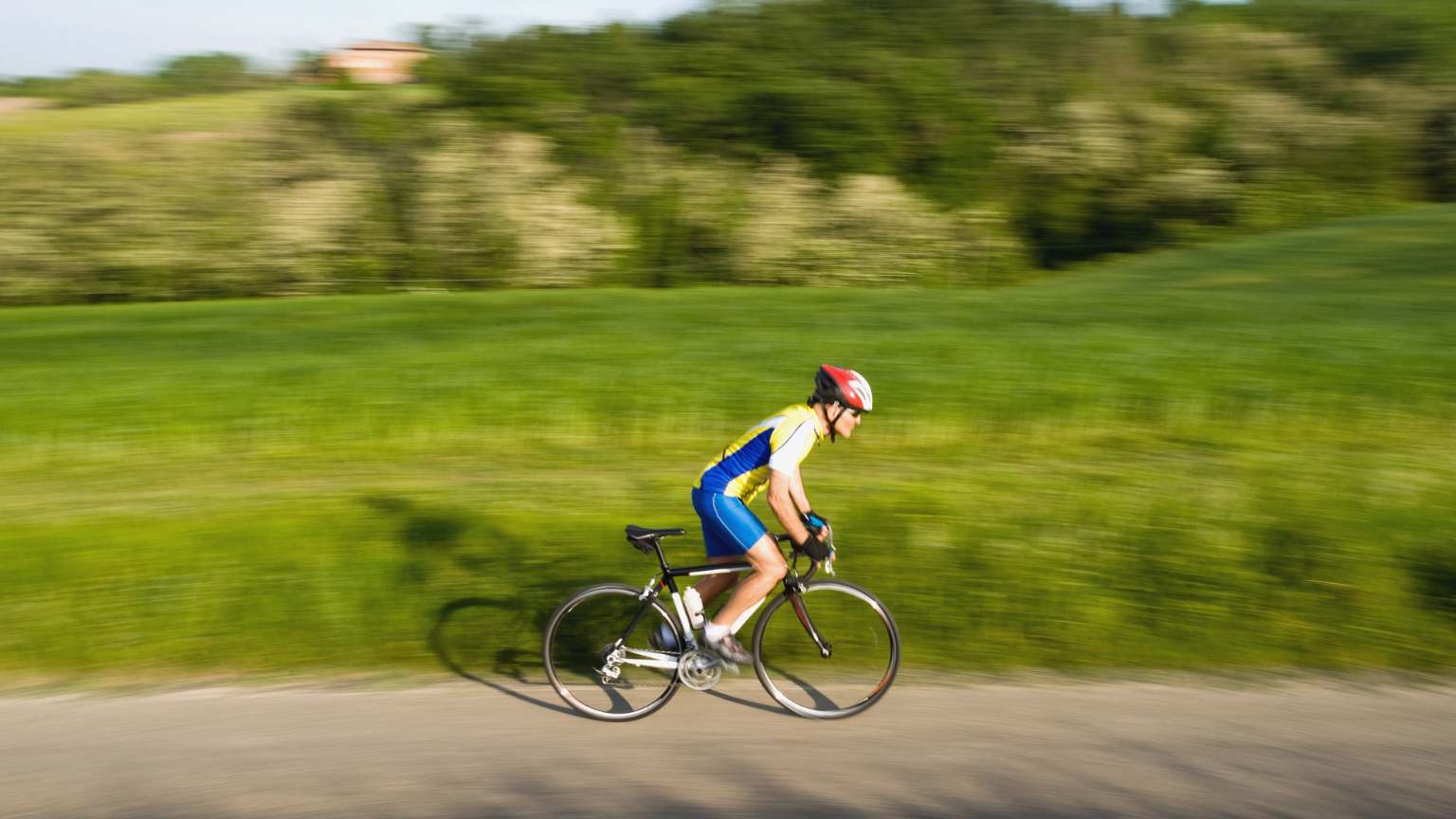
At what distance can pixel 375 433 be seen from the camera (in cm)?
1069

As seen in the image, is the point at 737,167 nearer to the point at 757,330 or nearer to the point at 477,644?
the point at 757,330

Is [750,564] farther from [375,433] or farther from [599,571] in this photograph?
[375,433]

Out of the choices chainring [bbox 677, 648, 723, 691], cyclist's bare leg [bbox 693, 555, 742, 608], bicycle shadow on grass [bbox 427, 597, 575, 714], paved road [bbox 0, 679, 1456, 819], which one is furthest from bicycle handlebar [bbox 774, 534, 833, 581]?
bicycle shadow on grass [bbox 427, 597, 575, 714]

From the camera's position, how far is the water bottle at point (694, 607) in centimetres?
653

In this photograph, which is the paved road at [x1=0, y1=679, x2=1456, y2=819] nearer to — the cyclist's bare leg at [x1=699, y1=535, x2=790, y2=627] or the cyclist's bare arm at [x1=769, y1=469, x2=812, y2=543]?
the cyclist's bare leg at [x1=699, y1=535, x2=790, y2=627]

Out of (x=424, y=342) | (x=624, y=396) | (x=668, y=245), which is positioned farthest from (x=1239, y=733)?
→ (x=668, y=245)

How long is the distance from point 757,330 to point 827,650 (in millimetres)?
7743

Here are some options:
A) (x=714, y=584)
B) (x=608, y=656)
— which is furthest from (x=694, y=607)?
(x=608, y=656)

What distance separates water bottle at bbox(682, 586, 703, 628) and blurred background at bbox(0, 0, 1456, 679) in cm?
98

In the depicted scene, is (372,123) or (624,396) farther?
(372,123)

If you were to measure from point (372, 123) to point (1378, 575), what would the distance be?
2061cm

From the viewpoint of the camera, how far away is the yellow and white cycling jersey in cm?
607

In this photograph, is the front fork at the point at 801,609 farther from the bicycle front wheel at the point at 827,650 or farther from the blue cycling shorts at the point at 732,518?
the blue cycling shorts at the point at 732,518

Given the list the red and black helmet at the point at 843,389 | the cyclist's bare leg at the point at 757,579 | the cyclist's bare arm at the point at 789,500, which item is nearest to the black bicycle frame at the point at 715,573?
the cyclist's bare leg at the point at 757,579
